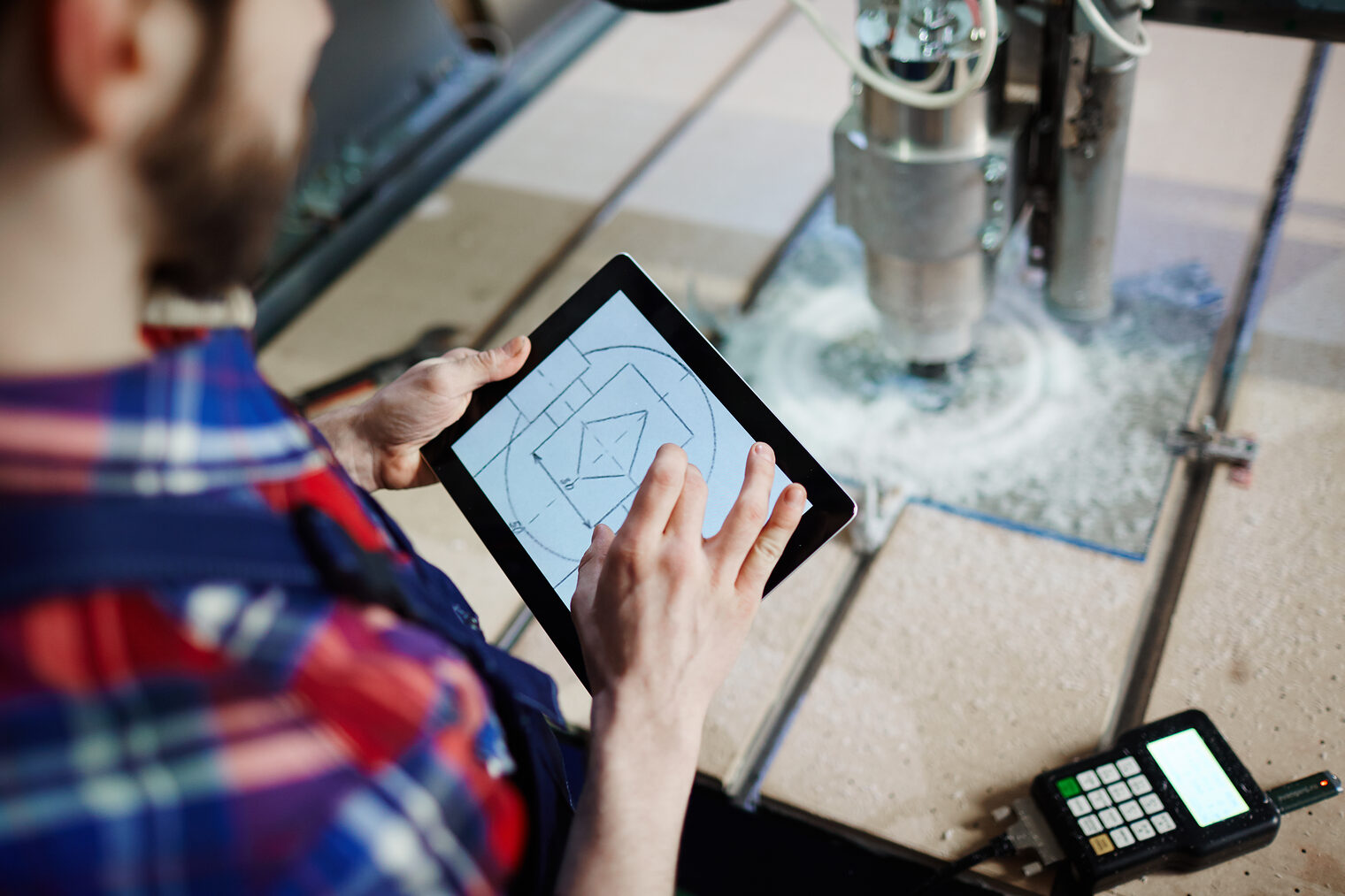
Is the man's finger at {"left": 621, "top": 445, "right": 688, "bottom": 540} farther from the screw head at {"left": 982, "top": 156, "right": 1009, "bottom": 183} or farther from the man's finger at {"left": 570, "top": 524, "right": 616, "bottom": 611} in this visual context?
the screw head at {"left": 982, "top": 156, "right": 1009, "bottom": 183}

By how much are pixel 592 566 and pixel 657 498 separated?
9 centimetres

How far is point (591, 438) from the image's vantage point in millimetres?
822

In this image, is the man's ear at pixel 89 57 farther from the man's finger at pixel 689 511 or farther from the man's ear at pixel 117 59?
the man's finger at pixel 689 511

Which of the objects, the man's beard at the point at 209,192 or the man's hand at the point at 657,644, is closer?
the man's beard at the point at 209,192

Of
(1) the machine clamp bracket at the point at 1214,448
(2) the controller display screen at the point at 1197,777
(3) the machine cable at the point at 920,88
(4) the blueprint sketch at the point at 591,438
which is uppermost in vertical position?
(3) the machine cable at the point at 920,88

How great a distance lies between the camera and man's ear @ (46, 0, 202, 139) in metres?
0.39

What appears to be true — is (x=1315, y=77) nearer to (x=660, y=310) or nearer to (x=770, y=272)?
(x=770, y=272)

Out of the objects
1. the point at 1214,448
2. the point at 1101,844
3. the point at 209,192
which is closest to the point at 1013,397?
the point at 1214,448

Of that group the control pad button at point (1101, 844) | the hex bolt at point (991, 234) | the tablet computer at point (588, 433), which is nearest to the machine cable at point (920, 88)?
the hex bolt at point (991, 234)

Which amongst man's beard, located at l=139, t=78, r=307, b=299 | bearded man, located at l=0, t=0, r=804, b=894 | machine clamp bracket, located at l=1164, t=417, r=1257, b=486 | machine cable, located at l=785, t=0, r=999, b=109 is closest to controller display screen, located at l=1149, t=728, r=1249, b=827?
machine clamp bracket, located at l=1164, t=417, r=1257, b=486

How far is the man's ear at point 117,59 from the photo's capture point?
39cm

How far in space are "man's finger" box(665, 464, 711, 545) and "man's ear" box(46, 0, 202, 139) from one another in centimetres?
37

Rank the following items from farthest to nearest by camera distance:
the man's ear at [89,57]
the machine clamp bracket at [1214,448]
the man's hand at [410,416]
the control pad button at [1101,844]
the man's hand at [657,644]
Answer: the machine clamp bracket at [1214,448]
the man's hand at [410,416]
the control pad button at [1101,844]
the man's hand at [657,644]
the man's ear at [89,57]

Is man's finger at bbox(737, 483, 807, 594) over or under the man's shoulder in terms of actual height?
under
